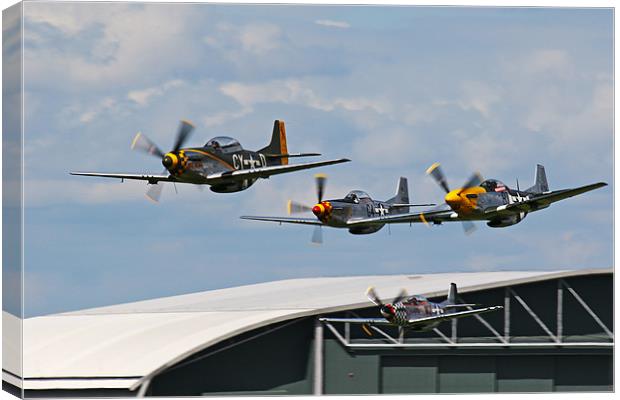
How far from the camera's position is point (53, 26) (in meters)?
52.8

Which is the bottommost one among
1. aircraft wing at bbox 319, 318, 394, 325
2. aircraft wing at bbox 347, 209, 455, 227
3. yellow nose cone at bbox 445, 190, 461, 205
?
aircraft wing at bbox 319, 318, 394, 325

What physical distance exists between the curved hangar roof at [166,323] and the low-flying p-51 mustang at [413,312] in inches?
47.6

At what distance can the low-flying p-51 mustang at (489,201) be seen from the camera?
5503 centimetres

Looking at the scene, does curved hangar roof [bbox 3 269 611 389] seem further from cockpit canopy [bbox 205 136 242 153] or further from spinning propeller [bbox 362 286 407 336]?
cockpit canopy [bbox 205 136 242 153]

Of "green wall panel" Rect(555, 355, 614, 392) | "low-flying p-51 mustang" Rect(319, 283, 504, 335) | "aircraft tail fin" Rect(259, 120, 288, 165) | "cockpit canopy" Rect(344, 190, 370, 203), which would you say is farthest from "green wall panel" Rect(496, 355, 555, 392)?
"aircraft tail fin" Rect(259, 120, 288, 165)

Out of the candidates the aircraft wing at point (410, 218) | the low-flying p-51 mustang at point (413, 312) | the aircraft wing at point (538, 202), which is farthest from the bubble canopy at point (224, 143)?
the low-flying p-51 mustang at point (413, 312)

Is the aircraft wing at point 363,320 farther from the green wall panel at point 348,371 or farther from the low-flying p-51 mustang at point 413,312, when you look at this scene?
the green wall panel at point 348,371

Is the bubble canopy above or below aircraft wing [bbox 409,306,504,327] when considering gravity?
above

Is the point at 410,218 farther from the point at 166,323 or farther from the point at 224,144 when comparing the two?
the point at 166,323

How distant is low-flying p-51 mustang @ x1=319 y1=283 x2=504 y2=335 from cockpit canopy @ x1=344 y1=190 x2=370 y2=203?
4.05 m

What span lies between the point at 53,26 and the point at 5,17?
2208 millimetres

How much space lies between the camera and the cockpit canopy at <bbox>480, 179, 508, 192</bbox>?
56.0 metres

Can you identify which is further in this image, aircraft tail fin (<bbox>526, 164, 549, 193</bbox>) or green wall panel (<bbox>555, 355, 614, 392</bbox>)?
green wall panel (<bbox>555, 355, 614, 392</bbox>)

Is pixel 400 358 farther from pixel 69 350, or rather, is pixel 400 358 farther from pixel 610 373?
pixel 69 350
